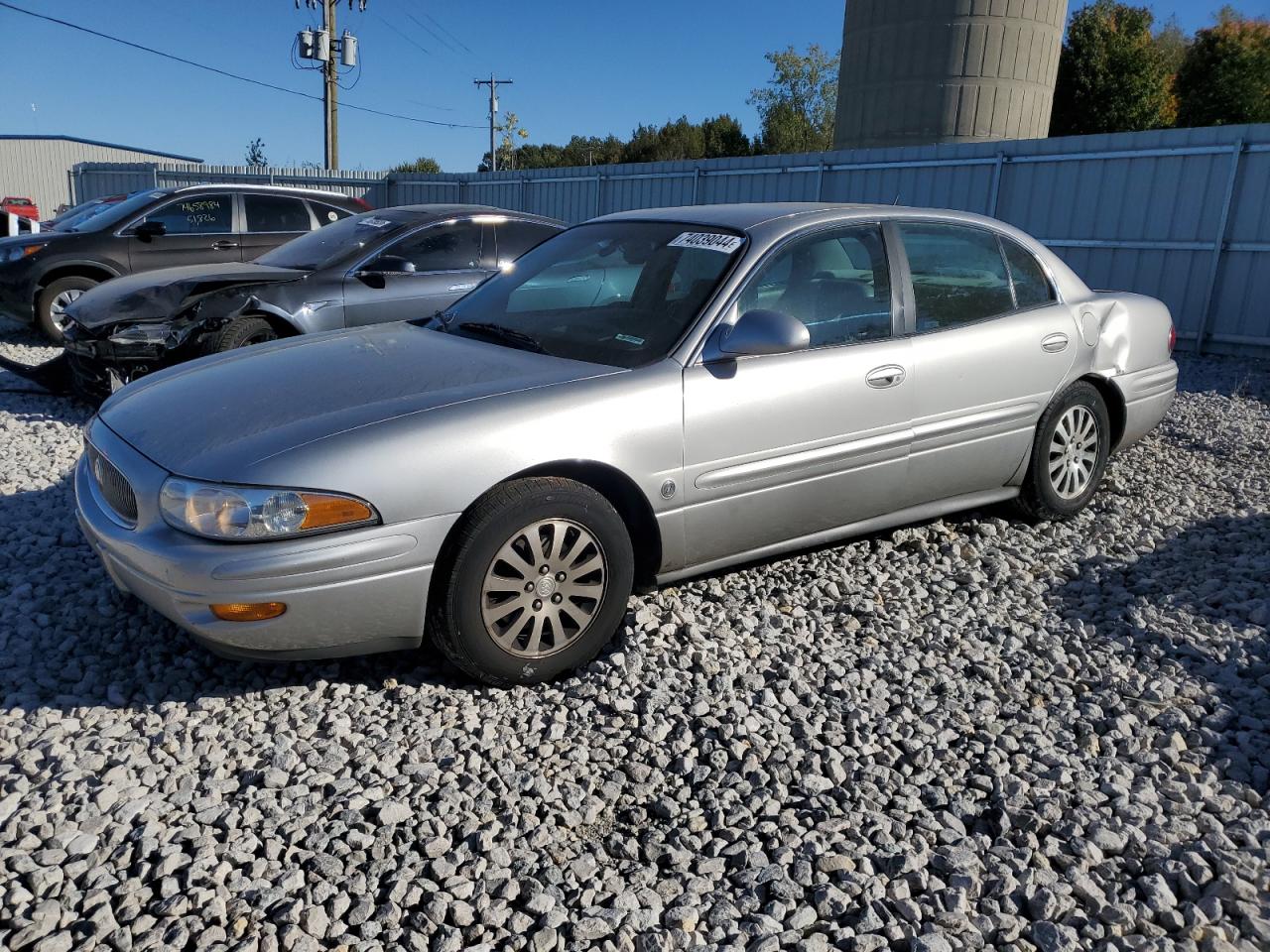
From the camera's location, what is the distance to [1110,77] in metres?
34.0

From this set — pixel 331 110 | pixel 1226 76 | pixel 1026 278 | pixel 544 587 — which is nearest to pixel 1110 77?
pixel 1226 76

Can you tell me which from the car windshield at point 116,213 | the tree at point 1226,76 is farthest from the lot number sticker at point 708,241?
the tree at point 1226,76

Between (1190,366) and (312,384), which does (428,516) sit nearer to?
(312,384)

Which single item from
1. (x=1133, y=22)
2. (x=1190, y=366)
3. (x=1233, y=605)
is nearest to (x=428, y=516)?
(x=1233, y=605)

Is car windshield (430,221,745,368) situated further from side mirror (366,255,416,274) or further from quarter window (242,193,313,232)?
quarter window (242,193,313,232)

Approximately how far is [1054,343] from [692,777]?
301cm

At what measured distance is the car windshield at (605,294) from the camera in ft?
12.0

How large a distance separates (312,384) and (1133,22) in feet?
133

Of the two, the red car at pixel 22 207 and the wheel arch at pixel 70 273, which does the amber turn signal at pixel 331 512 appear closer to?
the wheel arch at pixel 70 273

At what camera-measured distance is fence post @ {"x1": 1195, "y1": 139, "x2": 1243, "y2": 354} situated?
999 centimetres

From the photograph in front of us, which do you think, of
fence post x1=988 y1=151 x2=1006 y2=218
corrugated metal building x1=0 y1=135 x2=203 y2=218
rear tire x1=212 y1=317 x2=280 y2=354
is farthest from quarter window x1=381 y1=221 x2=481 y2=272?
corrugated metal building x1=0 y1=135 x2=203 y2=218

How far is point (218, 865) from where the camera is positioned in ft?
7.79

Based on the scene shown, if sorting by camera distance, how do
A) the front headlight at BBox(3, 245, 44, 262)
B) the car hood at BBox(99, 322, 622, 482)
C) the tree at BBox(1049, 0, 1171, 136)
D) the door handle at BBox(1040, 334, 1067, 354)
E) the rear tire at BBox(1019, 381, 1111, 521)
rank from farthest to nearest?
the tree at BBox(1049, 0, 1171, 136) → the front headlight at BBox(3, 245, 44, 262) → the rear tire at BBox(1019, 381, 1111, 521) → the door handle at BBox(1040, 334, 1067, 354) → the car hood at BBox(99, 322, 622, 482)

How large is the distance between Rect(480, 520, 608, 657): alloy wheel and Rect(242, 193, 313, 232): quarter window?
8.34m
